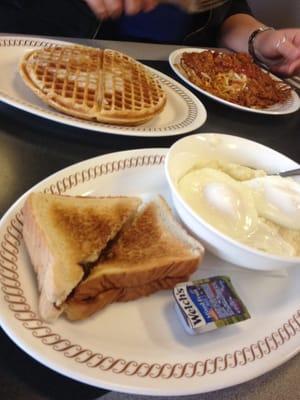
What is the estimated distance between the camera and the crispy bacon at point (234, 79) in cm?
146

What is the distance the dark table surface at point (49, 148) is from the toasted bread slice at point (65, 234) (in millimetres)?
82

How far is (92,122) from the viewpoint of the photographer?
→ 1.05 metres

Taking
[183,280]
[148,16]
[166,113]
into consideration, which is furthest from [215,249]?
[148,16]

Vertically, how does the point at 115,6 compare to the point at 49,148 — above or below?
above

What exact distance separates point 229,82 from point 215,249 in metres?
0.95

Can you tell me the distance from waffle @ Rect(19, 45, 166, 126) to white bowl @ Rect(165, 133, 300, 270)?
0.94 ft

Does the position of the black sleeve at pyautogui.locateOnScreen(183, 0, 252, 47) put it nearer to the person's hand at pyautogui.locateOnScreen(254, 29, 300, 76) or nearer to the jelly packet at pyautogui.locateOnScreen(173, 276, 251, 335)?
the person's hand at pyautogui.locateOnScreen(254, 29, 300, 76)

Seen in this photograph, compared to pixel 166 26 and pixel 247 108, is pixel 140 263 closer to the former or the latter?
pixel 247 108

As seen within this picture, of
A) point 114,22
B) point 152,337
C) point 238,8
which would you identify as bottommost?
point 152,337

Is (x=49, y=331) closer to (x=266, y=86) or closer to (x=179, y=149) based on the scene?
(x=179, y=149)

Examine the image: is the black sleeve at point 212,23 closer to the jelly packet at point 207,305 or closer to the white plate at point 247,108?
the white plate at point 247,108

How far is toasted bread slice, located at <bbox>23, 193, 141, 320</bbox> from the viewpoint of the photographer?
57cm

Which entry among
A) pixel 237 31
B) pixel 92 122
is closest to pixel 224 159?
pixel 92 122

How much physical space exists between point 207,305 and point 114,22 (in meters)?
1.56
